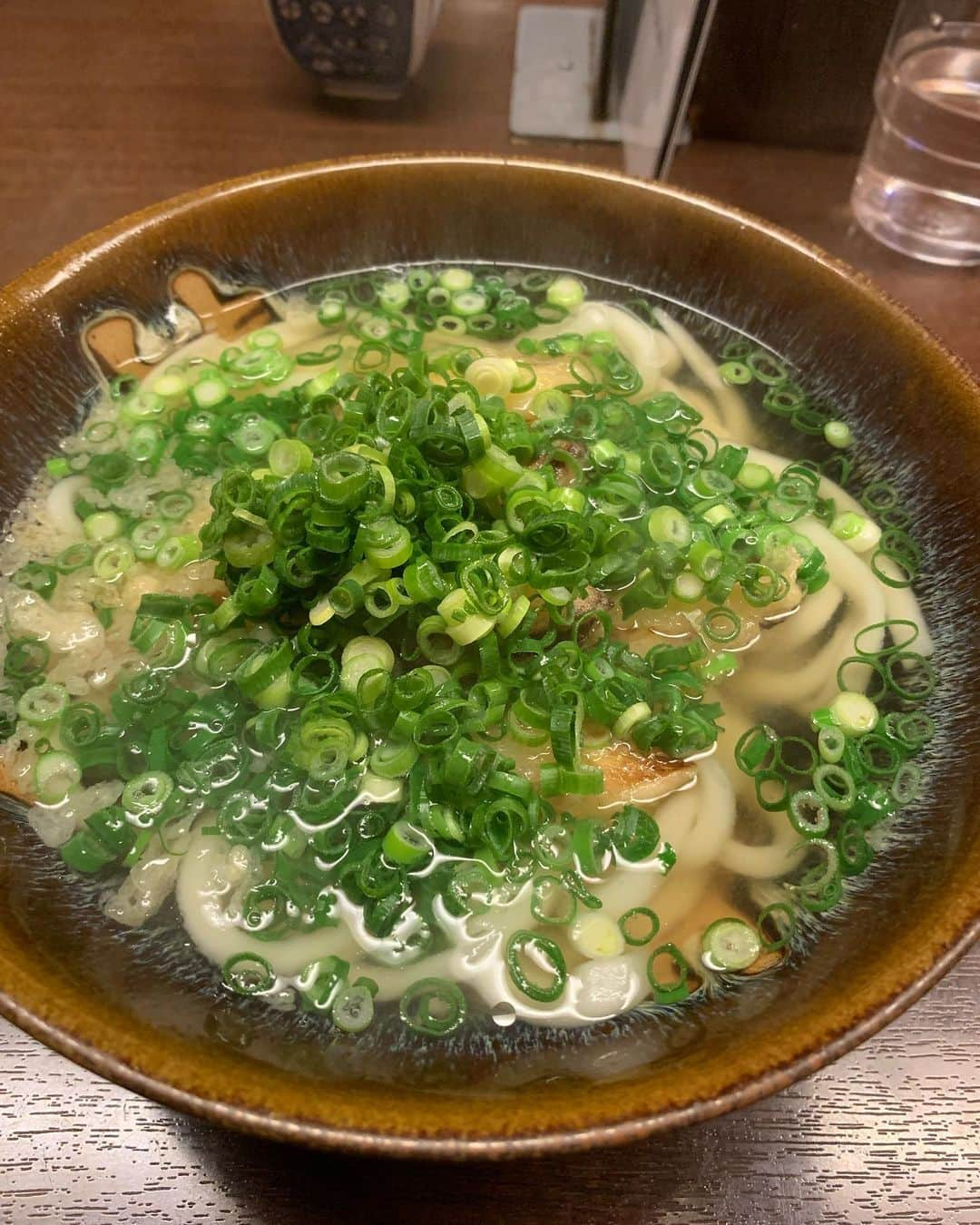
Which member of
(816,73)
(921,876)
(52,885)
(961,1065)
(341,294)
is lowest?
(961,1065)

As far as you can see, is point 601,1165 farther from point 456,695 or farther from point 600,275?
point 600,275

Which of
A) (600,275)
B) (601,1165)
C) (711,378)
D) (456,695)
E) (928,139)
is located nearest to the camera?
(601,1165)

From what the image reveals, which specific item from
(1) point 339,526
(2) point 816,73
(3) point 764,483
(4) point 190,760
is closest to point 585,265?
(3) point 764,483

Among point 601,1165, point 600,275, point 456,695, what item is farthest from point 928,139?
point 601,1165

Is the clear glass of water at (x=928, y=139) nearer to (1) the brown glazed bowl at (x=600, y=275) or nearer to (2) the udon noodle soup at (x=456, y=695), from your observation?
(1) the brown glazed bowl at (x=600, y=275)

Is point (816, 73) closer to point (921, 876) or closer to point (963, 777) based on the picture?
point (963, 777)

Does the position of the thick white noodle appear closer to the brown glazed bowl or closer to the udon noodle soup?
the brown glazed bowl

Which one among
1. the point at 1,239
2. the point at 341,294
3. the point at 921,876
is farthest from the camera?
the point at 1,239
